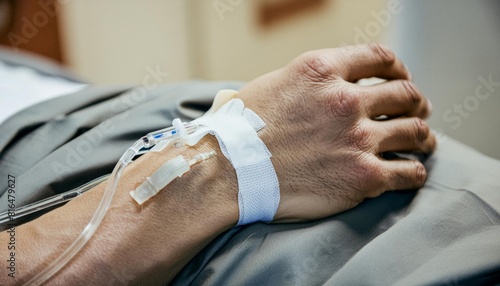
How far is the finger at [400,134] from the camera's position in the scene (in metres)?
0.76

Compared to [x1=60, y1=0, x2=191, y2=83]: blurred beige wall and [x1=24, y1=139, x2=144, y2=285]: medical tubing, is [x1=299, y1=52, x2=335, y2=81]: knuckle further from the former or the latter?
[x1=60, y1=0, x2=191, y2=83]: blurred beige wall

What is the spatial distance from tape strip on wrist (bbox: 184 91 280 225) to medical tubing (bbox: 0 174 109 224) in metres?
0.16

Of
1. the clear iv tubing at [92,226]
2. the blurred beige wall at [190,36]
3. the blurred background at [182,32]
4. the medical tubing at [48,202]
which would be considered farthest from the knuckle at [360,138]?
the blurred beige wall at [190,36]

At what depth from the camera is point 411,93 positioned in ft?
2.63

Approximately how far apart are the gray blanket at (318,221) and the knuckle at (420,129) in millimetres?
57

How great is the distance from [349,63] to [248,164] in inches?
8.5

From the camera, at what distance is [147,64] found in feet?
8.58

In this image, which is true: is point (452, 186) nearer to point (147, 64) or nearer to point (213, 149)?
point (213, 149)

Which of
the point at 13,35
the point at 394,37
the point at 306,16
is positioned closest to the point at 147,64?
the point at 13,35

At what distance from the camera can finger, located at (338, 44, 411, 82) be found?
78 centimetres

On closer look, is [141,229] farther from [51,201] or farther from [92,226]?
[51,201]

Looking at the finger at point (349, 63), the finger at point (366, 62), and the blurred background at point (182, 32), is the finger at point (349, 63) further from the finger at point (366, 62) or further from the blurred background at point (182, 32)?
the blurred background at point (182, 32)

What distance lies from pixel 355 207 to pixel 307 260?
119 mm

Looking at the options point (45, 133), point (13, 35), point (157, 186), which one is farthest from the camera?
point (13, 35)
